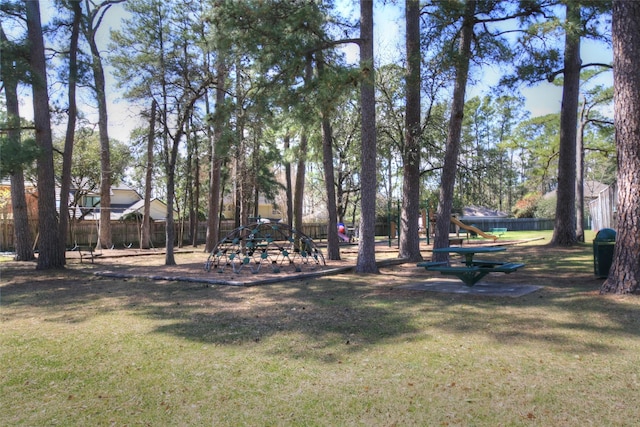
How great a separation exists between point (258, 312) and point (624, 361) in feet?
14.9

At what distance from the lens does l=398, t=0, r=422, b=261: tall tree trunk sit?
528 inches

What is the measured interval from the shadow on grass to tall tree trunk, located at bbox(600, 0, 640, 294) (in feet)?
1.70

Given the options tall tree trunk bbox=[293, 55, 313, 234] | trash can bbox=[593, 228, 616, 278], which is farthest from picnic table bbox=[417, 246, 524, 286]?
tall tree trunk bbox=[293, 55, 313, 234]

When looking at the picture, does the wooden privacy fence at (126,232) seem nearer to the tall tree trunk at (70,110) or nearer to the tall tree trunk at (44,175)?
the tall tree trunk at (70,110)

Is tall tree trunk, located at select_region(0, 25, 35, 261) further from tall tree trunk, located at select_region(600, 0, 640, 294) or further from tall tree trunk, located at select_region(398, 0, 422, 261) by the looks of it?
tall tree trunk, located at select_region(600, 0, 640, 294)

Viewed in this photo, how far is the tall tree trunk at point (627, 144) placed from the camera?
721 cm

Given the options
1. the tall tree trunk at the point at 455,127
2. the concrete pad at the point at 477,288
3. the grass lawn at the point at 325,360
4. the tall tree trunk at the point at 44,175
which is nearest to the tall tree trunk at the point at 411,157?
the tall tree trunk at the point at 455,127

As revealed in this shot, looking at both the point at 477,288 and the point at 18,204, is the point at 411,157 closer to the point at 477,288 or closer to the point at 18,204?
the point at 477,288

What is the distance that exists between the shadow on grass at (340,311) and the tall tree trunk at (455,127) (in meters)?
2.74

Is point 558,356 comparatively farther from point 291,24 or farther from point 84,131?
point 84,131

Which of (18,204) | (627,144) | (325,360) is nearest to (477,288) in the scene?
(627,144)

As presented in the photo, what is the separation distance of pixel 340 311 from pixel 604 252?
5.38 meters

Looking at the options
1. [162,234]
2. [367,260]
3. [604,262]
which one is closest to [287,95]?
[367,260]

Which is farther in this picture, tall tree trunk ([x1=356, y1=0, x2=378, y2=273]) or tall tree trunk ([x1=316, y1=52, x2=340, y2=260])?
tall tree trunk ([x1=316, y1=52, x2=340, y2=260])
